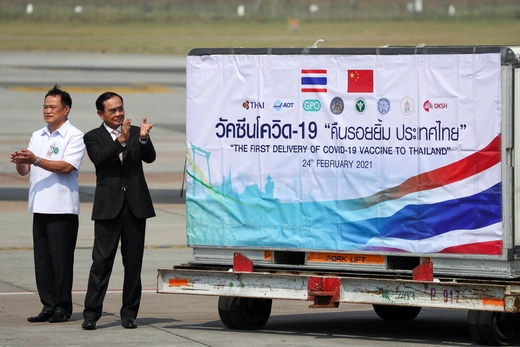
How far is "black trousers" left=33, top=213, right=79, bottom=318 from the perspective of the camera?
36.0 ft

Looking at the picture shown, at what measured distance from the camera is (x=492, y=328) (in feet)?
31.8

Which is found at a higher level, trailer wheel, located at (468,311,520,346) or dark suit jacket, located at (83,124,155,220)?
dark suit jacket, located at (83,124,155,220)

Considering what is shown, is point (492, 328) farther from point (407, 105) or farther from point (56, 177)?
point (56, 177)

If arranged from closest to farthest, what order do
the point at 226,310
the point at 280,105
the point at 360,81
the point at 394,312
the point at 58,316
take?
the point at 360,81 → the point at 280,105 → the point at 226,310 → the point at 58,316 → the point at 394,312

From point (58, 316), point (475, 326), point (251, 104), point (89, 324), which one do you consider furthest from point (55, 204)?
point (475, 326)

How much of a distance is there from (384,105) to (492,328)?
6.26ft

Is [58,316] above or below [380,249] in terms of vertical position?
below

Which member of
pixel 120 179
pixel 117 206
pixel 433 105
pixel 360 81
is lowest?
pixel 117 206

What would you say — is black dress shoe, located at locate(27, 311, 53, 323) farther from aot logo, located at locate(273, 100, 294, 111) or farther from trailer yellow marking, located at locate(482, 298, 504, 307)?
trailer yellow marking, located at locate(482, 298, 504, 307)

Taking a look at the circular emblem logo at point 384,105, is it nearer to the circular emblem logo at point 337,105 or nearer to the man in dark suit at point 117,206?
the circular emblem logo at point 337,105

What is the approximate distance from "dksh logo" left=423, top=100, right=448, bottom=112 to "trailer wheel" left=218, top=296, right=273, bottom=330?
2.27 metres

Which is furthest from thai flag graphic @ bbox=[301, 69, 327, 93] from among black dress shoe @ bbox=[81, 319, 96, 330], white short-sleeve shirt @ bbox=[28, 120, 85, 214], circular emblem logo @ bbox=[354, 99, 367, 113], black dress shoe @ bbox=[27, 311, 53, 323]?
black dress shoe @ bbox=[27, 311, 53, 323]

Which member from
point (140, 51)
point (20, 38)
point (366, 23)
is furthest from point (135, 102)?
point (366, 23)

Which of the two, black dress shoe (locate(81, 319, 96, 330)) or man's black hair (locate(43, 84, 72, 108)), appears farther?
man's black hair (locate(43, 84, 72, 108))
